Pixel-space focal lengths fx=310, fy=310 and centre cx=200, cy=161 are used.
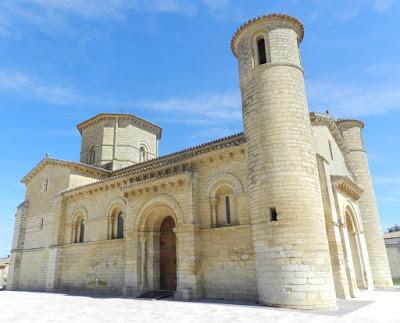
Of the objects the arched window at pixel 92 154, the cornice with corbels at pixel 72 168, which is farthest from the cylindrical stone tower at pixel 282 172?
the arched window at pixel 92 154

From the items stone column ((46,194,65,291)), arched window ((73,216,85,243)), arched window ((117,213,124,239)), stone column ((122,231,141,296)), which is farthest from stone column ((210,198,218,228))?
stone column ((46,194,65,291))

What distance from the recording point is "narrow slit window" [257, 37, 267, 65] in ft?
Result: 42.7

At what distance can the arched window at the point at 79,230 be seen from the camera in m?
18.6

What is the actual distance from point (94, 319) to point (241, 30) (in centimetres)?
1227

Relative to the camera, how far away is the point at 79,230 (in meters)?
18.8

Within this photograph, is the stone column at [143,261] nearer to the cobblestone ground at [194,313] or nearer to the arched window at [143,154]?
the cobblestone ground at [194,313]

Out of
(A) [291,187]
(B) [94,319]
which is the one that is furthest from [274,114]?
(B) [94,319]

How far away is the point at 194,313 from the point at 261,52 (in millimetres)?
10406

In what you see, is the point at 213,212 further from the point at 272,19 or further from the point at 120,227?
the point at 272,19

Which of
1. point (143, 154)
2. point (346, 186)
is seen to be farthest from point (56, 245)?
point (346, 186)

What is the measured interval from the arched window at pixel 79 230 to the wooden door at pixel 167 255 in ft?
19.7

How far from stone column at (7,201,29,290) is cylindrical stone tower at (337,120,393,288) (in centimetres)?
2240

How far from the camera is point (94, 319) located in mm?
8547

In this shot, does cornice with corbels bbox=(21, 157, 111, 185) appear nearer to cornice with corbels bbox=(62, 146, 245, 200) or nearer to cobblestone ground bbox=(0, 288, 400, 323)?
cornice with corbels bbox=(62, 146, 245, 200)
